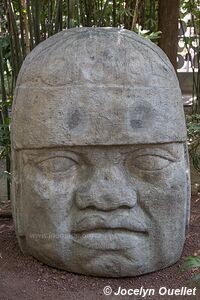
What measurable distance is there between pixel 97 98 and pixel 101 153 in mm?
296

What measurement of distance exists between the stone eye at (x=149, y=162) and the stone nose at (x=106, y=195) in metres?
0.14

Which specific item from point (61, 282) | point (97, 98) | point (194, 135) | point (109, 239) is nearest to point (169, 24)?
point (194, 135)

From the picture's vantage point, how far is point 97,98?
8.96 feet

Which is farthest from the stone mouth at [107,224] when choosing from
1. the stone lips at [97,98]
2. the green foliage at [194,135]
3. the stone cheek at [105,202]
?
the green foliage at [194,135]

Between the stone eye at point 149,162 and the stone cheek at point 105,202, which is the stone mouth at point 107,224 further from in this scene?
the stone eye at point 149,162

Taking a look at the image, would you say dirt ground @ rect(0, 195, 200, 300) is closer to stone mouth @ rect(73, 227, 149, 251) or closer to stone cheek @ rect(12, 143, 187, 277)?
stone cheek @ rect(12, 143, 187, 277)

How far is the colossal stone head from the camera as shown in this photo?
2.73 metres

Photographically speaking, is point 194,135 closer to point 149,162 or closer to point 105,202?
point 149,162

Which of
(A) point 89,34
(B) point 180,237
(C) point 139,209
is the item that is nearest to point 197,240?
(B) point 180,237

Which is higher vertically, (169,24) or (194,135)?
(169,24)

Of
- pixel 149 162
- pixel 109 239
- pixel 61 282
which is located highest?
pixel 149 162

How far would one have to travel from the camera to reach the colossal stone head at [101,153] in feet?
8.97

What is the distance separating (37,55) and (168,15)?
280 cm

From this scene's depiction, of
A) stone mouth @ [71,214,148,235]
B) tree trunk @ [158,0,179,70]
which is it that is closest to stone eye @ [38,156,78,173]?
stone mouth @ [71,214,148,235]
